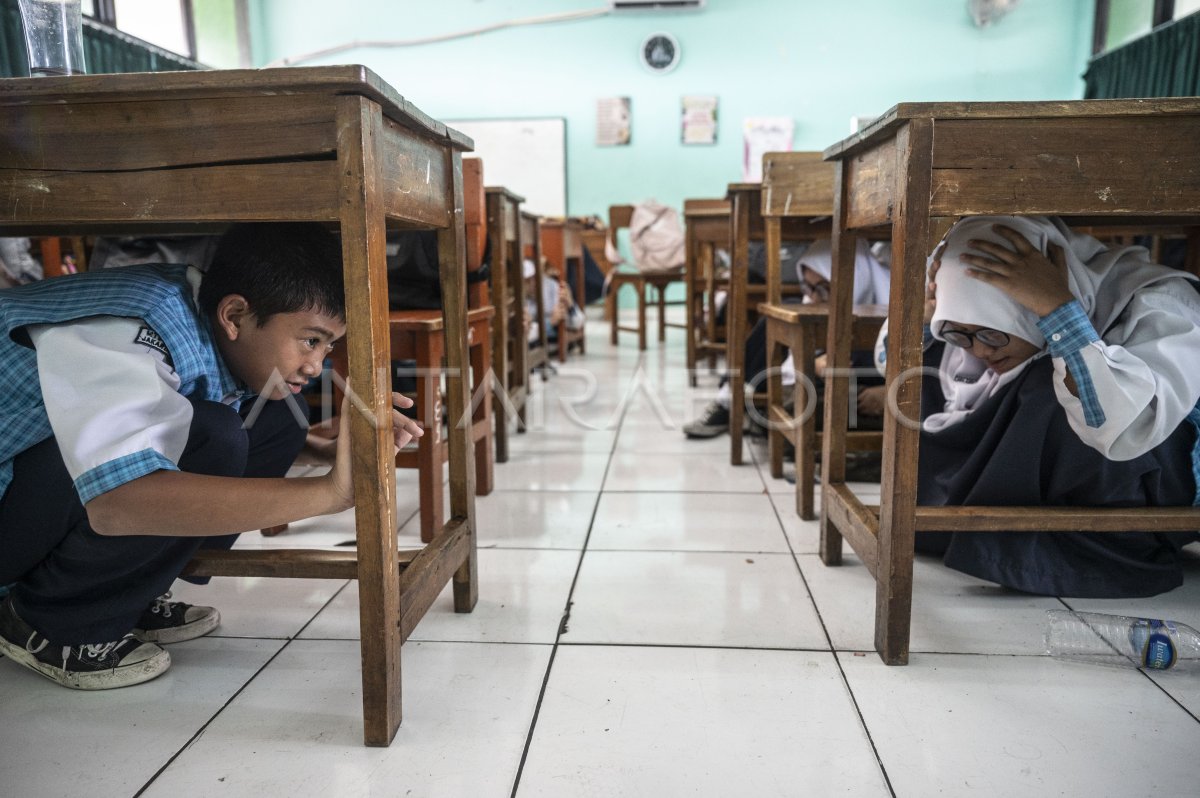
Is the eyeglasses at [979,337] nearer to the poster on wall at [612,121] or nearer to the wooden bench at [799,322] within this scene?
the wooden bench at [799,322]

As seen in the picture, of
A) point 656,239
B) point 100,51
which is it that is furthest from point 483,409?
point 100,51

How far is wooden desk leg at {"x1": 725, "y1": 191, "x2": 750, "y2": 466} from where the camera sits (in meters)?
2.36

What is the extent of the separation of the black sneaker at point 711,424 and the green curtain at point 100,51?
8.53 feet

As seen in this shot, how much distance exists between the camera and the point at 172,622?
126 cm

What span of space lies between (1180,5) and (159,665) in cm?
646

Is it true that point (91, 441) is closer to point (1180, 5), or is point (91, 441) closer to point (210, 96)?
point (210, 96)

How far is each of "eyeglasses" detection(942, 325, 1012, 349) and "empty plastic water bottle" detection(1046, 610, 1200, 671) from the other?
0.44 m

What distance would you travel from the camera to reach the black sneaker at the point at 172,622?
4.08 feet

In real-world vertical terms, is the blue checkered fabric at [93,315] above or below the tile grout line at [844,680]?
above

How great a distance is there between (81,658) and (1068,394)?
1438mm

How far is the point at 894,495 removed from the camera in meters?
1.16

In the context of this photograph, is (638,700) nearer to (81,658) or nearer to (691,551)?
(691,551)

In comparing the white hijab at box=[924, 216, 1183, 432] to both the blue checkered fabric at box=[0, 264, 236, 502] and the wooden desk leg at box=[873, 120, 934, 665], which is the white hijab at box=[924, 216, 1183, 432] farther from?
the blue checkered fabric at box=[0, 264, 236, 502]

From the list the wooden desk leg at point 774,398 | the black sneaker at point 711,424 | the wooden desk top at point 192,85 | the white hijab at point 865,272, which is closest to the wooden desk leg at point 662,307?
the black sneaker at point 711,424
